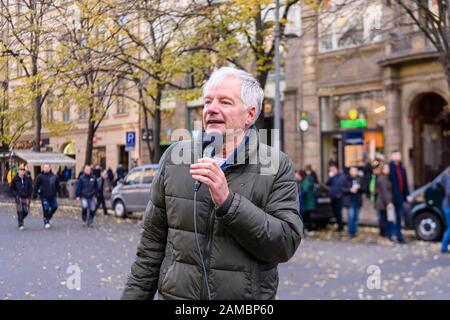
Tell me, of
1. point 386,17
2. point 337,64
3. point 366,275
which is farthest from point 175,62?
point 337,64

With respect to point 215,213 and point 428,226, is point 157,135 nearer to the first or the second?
point 215,213

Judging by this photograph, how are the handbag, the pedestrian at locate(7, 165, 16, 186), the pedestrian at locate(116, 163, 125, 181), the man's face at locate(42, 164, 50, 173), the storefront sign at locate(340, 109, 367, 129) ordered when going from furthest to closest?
the storefront sign at locate(340, 109, 367, 129)
the handbag
the pedestrian at locate(116, 163, 125, 181)
the man's face at locate(42, 164, 50, 173)
the pedestrian at locate(7, 165, 16, 186)

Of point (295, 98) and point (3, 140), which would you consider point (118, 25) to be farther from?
point (295, 98)

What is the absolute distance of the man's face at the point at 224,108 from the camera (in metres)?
2.17

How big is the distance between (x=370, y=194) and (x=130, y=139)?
945 cm

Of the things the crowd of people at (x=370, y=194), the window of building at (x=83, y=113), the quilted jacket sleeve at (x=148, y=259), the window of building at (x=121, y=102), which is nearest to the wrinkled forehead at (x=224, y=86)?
the quilted jacket sleeve at (x=148, y=259)

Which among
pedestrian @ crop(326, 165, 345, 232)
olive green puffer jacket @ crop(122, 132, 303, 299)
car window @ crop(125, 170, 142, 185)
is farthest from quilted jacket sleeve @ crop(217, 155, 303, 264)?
pedestrian @ crop(326, 165, 345, 232)

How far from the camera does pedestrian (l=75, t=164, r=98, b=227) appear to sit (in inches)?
134

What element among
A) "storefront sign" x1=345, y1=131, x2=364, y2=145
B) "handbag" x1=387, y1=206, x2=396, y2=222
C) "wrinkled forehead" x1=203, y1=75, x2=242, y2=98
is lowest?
"handbag" x1=387, y1=206, x2=396, y2=222

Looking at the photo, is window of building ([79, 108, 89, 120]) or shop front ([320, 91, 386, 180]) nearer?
window of building ([79, 108, 89, 120])

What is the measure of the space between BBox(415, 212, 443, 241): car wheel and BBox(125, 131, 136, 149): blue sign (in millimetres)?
8855

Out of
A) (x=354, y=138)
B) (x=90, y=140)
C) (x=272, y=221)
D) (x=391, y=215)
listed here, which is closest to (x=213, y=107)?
(x=272, y=221)

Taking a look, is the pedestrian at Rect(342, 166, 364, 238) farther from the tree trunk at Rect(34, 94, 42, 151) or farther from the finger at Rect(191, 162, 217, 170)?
the finger at Rect(191, 162, 217, 170)

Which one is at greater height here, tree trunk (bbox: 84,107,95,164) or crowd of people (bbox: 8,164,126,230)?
tree trunk (bbox: 84,107,95,164)
